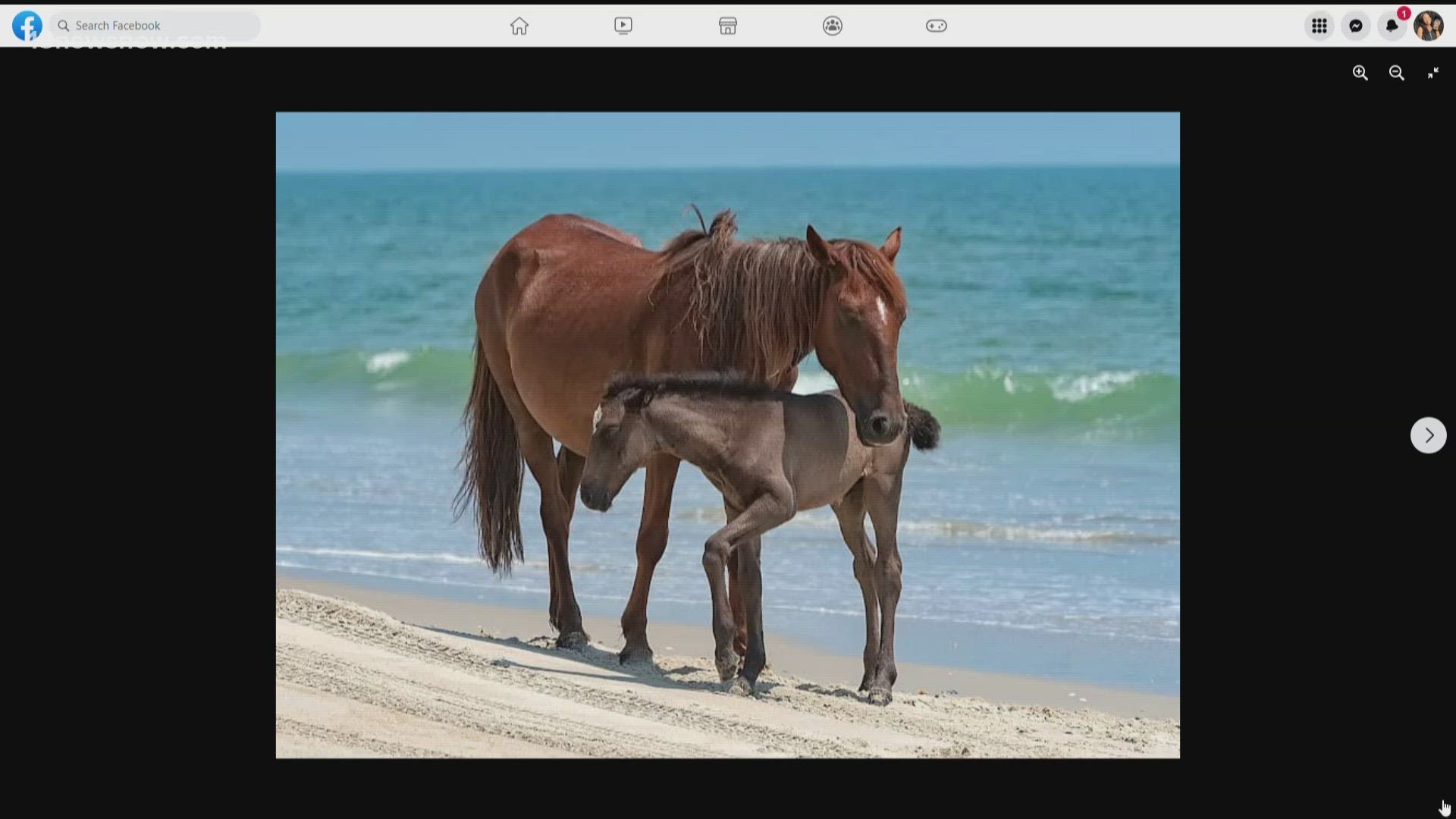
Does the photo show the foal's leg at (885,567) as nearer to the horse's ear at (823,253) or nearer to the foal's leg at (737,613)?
the foal's leg at (737,613)

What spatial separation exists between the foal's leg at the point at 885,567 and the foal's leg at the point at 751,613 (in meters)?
0.52

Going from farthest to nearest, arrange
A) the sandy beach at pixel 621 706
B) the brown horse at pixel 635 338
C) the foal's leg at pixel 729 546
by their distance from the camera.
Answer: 1. the foal's leg at pixel 729 546
2. the brown horse at pixel 635 338
3. the sandy beach at pixel 621 706

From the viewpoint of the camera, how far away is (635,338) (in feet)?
24.9

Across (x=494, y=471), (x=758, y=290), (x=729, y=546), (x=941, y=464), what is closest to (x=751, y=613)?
(x=729, y=546)

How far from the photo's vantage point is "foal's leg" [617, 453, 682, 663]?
7320 mm

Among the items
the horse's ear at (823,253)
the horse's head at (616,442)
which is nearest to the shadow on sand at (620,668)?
the horse's head at (616,442)

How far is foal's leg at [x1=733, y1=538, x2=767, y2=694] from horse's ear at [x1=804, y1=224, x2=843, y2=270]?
112 cm

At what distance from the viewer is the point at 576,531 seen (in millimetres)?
11930

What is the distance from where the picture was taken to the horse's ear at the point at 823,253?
651 centimetres

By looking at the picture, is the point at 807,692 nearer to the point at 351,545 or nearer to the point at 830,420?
the point at 830,420
